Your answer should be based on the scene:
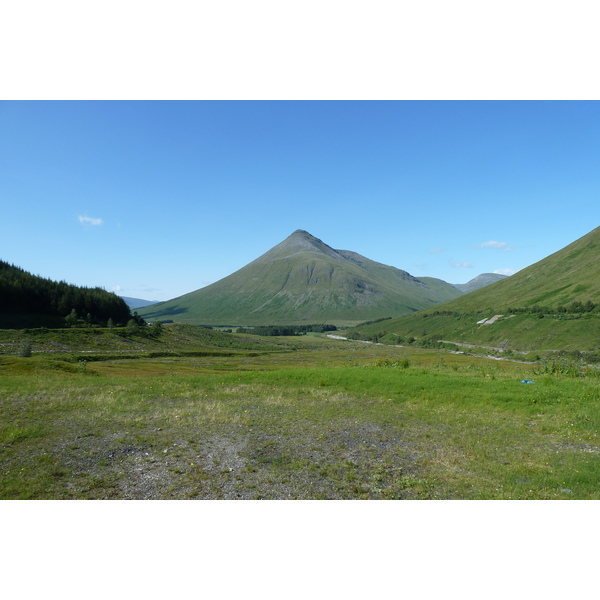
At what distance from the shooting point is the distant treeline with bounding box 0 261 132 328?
385 ft

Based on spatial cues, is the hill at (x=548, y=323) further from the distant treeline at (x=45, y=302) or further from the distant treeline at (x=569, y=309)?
the distant treeline at (x=45, y=302)

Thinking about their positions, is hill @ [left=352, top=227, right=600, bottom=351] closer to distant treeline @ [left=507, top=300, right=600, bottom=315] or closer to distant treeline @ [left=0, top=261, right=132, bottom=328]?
distant treeline @ [left=507, top=300, right=600, bottom=315]

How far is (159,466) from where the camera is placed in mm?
14359

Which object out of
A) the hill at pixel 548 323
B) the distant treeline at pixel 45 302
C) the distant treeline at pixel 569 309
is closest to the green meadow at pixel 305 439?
the distant treeline at pixel 45 302

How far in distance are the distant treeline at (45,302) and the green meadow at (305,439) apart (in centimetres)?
10785

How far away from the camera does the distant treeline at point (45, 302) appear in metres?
117

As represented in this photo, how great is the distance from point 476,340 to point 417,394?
527ft

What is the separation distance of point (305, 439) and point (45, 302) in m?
144

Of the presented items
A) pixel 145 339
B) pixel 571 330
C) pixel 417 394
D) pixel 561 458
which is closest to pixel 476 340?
pixel 571 330

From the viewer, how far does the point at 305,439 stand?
18125 mm

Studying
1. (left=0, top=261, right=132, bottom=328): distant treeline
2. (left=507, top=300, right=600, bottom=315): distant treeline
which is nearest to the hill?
(left=507, top=300, right=600, bottom=315): distant treeline

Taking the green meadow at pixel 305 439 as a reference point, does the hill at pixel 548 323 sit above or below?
above

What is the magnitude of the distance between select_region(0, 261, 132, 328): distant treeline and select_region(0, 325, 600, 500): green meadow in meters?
108

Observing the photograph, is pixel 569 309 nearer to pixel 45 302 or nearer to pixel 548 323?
pixel 548 323
